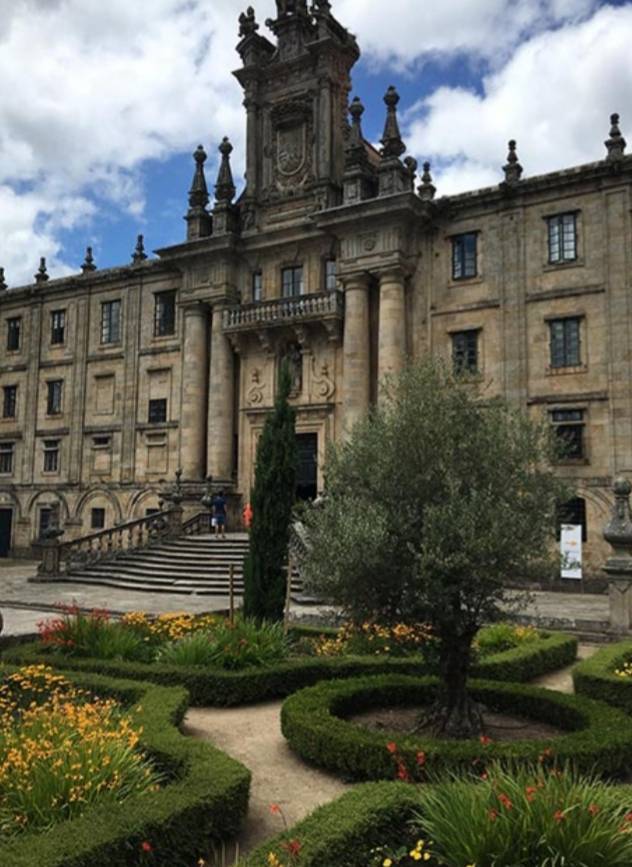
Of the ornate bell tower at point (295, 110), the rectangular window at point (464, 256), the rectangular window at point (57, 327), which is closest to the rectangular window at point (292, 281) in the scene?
the ornate bell tower at point (295, 110)

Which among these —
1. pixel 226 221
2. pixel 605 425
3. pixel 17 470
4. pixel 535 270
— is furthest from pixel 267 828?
pixel 17 470

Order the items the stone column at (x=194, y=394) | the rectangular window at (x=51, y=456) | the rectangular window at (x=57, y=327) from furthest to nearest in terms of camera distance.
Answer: the rectangular window at (x=57, y=327)
the rectangular window at (x=51, y=456)
the stone column at (x=194, y=394)

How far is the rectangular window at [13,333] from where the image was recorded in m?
40.3

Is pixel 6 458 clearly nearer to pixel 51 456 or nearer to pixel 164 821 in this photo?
pixel 51 456

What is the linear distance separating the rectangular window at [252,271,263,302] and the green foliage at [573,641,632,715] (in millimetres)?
23769

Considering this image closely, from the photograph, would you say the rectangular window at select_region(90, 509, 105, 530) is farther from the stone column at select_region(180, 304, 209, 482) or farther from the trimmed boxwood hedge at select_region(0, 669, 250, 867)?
the trimmed boxwood hedge at select_region(0, 669, 250, 867)

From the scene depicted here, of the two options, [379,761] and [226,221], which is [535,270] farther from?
[379,761]

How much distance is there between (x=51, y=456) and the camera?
37.6 meters

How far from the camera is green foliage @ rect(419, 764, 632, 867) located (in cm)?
504

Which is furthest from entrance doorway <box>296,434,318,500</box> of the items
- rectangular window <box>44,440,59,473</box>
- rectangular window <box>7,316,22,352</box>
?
Result: rectangular window <box>7,316,22,352</box>

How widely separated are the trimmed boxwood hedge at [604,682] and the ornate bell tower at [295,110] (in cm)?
2299

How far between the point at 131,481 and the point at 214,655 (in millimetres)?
24175

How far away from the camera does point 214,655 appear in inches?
442

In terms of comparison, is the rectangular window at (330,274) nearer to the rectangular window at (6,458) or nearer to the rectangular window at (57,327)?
the rectangular window at (57,327)
